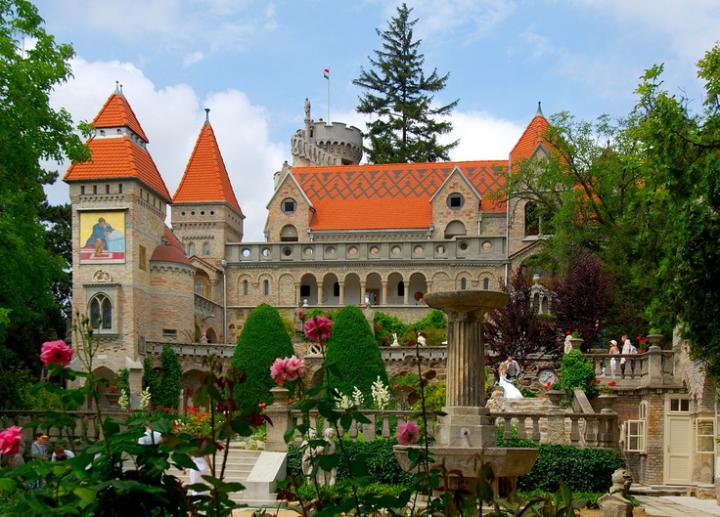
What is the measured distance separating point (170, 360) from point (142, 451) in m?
36.2

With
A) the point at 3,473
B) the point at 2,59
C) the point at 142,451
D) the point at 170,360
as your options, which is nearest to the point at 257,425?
the point at 142,451

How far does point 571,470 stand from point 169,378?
2517 cm

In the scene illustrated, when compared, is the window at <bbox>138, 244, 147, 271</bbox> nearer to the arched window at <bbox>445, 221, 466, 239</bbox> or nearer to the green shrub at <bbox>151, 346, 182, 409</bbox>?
the green shrub at <bbox>151, 346, 182, 409</bbox>

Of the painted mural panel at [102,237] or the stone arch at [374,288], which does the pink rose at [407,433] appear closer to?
the painted mural panel at [102,237]

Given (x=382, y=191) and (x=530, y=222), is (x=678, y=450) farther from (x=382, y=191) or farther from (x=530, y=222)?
(x=382, y=191)

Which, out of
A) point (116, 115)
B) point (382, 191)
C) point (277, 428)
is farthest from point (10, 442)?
point (382, 191)

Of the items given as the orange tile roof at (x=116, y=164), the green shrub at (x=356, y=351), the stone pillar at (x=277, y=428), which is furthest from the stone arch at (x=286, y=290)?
the stone pillar at (x=277, y=428)

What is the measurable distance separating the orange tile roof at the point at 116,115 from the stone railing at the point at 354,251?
31.9ft

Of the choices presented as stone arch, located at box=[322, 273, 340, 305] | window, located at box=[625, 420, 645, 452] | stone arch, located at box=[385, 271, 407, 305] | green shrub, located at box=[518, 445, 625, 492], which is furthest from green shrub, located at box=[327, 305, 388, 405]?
stone arch, located at box=[322, 273, 340, 305]

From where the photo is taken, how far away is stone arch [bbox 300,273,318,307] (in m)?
51.4

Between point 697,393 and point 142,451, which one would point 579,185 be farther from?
point 142,451

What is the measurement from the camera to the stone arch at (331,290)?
51.6 metres

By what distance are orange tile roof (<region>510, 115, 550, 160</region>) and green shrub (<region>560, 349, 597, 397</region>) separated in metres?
25.5

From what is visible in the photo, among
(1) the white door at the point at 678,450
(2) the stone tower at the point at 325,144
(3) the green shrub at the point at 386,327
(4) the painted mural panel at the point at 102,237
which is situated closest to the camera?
(1) the white door at the point at 678,450
